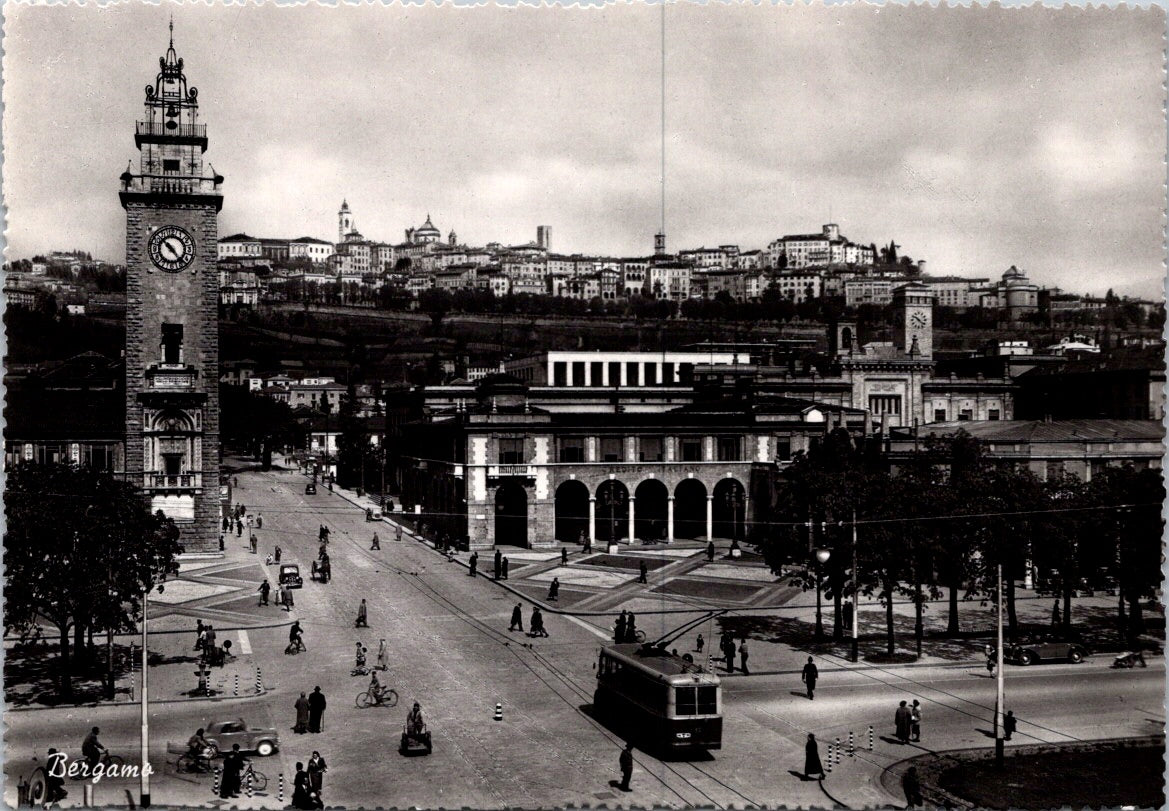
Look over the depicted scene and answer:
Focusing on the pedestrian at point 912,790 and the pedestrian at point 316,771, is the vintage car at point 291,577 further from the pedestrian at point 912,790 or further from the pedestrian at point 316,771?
the pedestrian at point 912,790

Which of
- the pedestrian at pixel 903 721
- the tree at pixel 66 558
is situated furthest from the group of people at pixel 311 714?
the pedestrian at pixel 903 721

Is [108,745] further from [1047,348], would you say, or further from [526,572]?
[1047,348]

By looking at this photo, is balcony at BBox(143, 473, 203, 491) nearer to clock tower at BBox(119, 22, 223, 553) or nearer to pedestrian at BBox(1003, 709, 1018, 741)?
clock tower at BBox(119, 22, 223, 553)

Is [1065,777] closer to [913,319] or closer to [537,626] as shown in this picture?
[537,626]

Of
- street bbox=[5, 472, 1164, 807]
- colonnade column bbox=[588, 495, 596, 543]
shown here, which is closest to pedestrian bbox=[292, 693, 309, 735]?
street bbox=[5, 472, 1164, 807]

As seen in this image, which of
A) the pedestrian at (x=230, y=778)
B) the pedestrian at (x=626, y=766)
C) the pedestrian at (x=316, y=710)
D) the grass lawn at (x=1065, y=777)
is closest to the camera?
the pedestrian at (x=230, y=778)

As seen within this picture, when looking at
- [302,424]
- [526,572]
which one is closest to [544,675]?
[526,572]
